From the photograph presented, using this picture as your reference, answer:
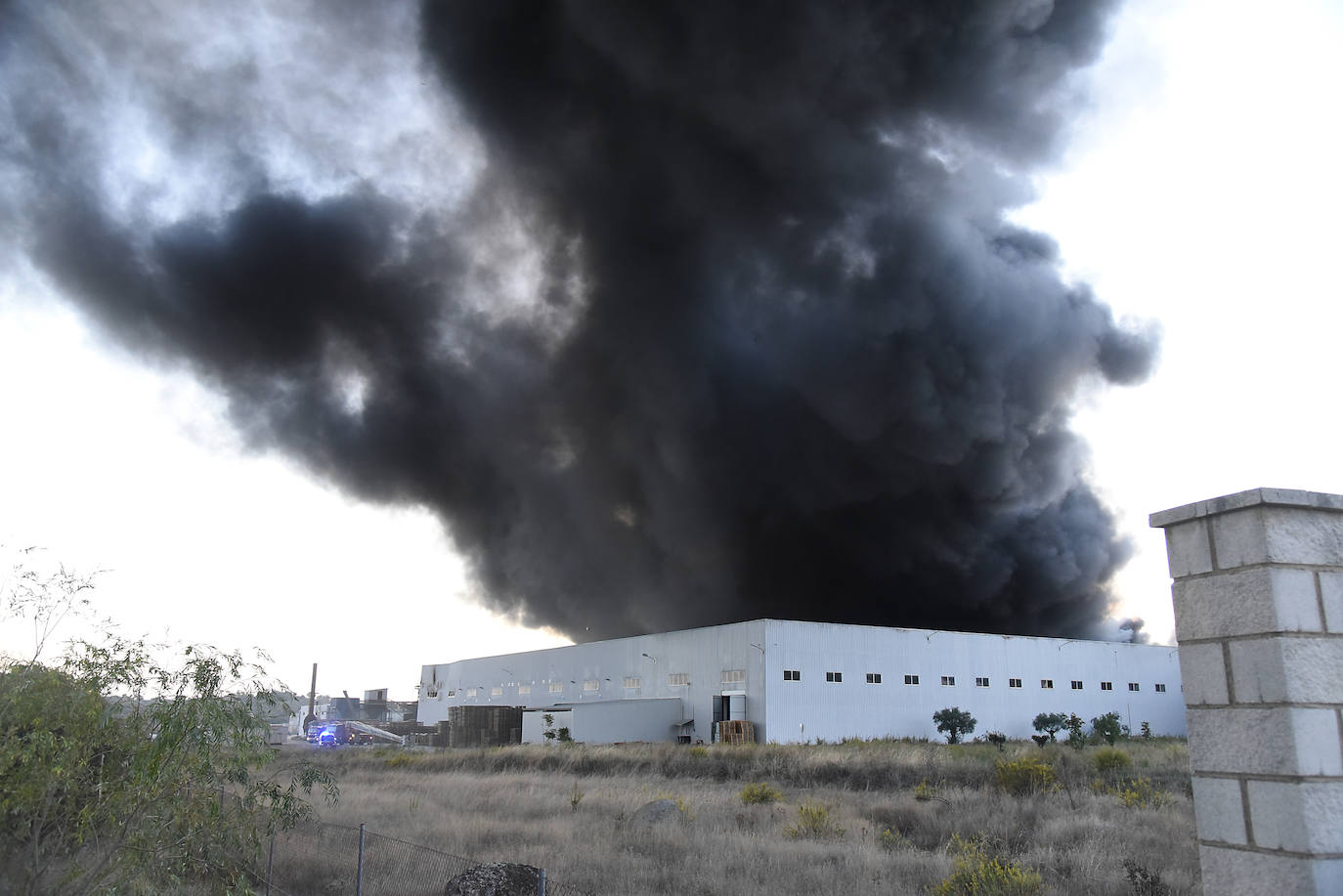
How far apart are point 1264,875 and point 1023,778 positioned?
15.4 meters

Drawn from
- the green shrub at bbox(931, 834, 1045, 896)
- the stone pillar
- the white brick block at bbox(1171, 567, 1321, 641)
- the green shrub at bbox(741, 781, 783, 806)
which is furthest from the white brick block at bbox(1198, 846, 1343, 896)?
the green shrub at bbox(741, 781, 783, 806)

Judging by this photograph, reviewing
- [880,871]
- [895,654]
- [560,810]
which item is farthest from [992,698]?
[880,871]

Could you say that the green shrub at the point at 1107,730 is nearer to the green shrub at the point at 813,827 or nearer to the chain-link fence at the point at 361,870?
the green shrub at the point at 813,827

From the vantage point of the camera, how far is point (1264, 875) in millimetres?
4793

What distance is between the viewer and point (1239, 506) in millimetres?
5070

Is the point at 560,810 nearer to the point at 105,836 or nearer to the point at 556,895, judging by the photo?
the point at 556,895

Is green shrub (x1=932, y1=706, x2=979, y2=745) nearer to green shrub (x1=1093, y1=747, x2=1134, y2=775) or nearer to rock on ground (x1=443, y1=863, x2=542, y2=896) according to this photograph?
green shrub (x1=1093, y1=747, x2=1134, y2=775)

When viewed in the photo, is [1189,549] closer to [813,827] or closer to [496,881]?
[496,881]

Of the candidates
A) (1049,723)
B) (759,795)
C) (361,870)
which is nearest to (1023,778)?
(759,795)

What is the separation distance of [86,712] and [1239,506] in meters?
8.22

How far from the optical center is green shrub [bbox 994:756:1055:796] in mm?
18547

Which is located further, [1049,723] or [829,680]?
[1049,723]

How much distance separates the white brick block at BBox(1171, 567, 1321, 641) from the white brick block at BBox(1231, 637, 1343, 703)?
89 mm

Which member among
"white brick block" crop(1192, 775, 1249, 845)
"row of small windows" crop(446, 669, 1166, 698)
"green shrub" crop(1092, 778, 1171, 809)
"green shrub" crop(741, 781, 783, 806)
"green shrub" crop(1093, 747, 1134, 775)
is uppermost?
"row of small windows" crop(446, 669, 1166, 698)
